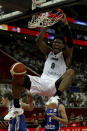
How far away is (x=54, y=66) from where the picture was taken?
5016mm

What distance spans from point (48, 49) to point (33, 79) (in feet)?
2.33

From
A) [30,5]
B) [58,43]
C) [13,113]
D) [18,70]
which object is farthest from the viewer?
[30,5]

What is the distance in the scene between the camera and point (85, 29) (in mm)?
21375

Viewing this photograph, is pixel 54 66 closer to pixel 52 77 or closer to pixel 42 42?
pixel 52 77

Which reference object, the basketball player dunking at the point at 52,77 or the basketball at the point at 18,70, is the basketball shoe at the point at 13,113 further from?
the basketball at the point at 18,70

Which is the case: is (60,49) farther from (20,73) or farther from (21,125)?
(21,125)

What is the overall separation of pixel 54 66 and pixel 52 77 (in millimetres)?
212

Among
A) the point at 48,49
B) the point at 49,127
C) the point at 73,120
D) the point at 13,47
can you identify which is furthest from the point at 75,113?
the point at 48,49

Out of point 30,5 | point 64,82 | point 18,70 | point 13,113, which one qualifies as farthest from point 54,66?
point 30,5

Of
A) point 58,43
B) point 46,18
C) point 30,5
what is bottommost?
point 58,43

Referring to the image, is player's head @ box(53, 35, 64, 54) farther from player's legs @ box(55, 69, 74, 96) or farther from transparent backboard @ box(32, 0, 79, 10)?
transparent backboard @ box(32, 0, 79, 10)

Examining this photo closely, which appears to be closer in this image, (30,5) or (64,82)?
(64,82)

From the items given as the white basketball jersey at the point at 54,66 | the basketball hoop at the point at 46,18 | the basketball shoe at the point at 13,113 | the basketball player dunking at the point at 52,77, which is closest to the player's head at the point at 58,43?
the basketball player dunking at the point at 52,77

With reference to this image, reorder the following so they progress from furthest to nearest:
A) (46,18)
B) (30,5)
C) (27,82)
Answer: (30,5), (46,18), (27,82)
